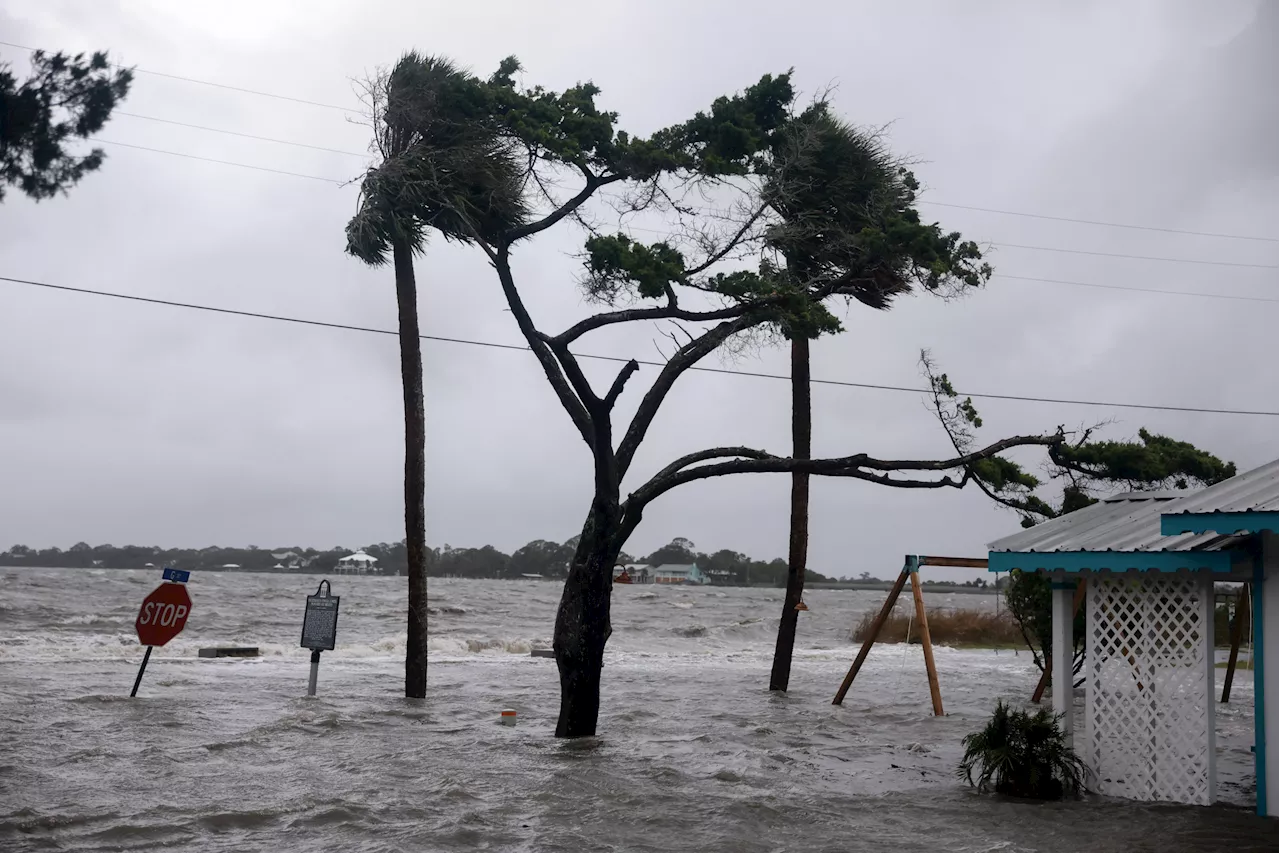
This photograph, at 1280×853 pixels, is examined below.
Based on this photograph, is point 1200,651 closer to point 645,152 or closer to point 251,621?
point 645,152

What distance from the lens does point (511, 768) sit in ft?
41.3

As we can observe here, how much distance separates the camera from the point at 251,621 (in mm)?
46531

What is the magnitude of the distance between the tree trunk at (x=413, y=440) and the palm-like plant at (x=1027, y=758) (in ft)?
34.8

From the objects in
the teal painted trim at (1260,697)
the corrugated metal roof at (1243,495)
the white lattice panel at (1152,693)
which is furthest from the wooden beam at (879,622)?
the teal painted trim at (1260,697)

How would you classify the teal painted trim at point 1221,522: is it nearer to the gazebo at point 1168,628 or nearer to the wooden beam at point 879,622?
the gazebo at point 1168,628

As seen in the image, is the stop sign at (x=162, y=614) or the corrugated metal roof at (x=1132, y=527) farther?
the stop sign at (x=162, y=614)

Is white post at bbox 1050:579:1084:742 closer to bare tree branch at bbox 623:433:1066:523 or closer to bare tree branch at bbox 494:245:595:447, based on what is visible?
bare tree branch at bbox 623:433:1066:523

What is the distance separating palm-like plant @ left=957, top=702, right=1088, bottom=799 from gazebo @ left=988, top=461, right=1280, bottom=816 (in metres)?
0.25

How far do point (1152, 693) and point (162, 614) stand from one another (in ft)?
43.1

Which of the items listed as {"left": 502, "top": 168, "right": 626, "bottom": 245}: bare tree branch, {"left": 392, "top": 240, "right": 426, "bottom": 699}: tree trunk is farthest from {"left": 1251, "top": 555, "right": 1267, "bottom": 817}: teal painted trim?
{"left": 392, "top": 240, "right": 426, "bottom": 699}: tree trunk

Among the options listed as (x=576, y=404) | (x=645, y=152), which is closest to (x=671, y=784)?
(x=576, y=404)

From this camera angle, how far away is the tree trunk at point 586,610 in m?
14.3

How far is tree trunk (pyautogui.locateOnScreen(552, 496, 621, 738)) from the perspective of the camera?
14.3 m

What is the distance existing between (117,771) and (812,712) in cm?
1137
